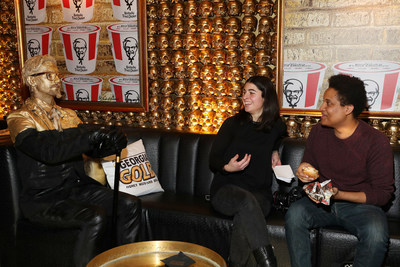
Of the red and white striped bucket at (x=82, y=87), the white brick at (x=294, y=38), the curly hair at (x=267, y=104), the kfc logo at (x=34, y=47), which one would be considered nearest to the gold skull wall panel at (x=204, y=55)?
the white brick at (x=294, y=38)

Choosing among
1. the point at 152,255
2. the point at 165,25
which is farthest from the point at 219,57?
the point at 152,255

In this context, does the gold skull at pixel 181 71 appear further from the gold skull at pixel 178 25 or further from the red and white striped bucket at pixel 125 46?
the red and white striped bucket at pixel 125 46

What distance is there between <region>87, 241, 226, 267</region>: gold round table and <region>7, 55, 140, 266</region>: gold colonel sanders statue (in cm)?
67

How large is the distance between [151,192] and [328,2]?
2.04 metres

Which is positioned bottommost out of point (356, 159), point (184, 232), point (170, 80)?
point (184, 232)

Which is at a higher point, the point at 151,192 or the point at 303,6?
the point at 303,6

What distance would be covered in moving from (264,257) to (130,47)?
2.34m

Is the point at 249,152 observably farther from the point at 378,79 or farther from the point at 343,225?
the point at 378,79

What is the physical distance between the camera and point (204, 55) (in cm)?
361

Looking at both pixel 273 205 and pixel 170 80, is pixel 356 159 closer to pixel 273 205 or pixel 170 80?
pixel 273 205

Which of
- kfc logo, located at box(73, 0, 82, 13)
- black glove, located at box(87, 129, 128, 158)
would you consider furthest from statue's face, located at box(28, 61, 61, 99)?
kfc logo, located at box(73, 0, 82, 13)

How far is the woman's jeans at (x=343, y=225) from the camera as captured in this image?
231cm

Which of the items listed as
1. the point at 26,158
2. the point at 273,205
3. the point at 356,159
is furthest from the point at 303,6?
the point at 26,158

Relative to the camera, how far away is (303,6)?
3182mm
